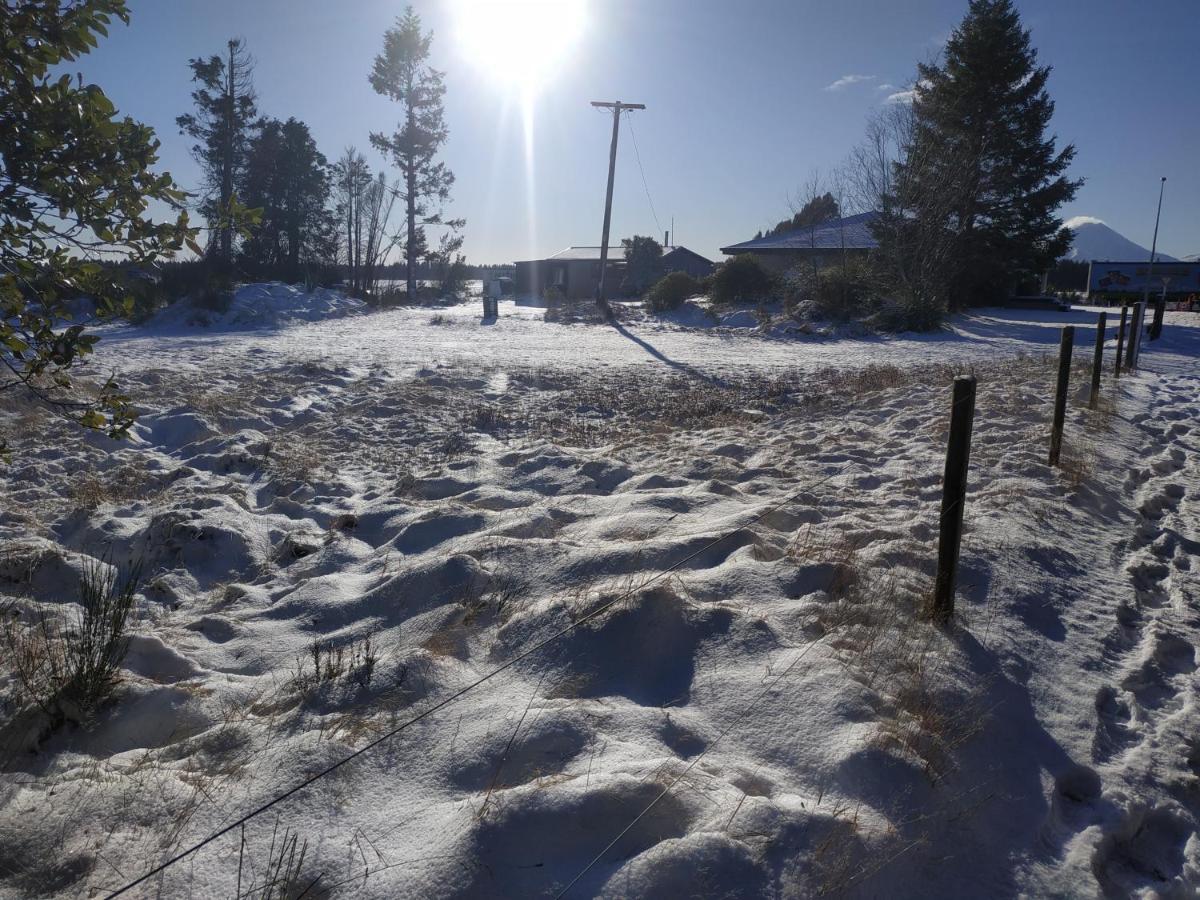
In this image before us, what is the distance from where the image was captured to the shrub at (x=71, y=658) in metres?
2.97

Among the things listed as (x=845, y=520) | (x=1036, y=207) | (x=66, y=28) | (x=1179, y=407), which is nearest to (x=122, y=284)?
(x=66, y=28)

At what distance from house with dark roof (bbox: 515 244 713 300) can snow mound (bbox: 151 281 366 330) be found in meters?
19.8

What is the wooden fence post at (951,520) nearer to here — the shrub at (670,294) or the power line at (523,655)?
the power line at (523,655)

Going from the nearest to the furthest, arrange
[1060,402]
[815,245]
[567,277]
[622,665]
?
[622,665]
[1060,402]
[815,245]
[567,277]

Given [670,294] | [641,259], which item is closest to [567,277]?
[641,259]

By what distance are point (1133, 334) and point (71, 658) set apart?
558 inches

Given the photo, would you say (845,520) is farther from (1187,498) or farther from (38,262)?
(38,262)

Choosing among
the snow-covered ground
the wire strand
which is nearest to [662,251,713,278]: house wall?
the snow-covered ground

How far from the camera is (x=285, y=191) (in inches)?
1410

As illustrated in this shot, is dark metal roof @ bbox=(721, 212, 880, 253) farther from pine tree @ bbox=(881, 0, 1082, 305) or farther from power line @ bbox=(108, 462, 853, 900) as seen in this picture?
power line @ bbox=(108, 462, 853, 900)

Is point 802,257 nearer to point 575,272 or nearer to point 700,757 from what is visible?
point 575,272

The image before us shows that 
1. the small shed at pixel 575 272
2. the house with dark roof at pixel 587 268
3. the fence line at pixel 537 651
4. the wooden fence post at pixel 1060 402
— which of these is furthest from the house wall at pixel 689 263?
the fence line at pixel 537 651

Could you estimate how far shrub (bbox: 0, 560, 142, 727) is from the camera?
2.97 metres

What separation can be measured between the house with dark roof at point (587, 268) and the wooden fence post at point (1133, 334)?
107ft
